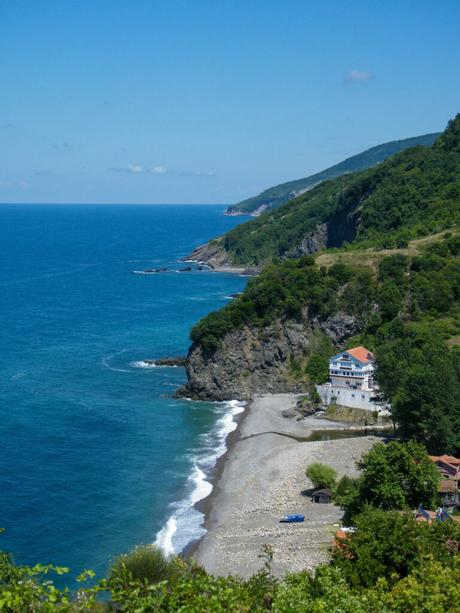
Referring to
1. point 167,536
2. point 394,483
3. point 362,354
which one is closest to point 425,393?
point 394,483

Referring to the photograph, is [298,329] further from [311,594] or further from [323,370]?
[311,594]

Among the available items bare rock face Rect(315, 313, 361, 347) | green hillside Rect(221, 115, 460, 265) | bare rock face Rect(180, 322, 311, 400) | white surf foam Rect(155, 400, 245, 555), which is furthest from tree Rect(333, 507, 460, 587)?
green hillside Rect(221, 115, 460, 265)

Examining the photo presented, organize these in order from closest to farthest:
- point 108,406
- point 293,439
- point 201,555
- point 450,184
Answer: point 201,555
point 293,439
point 108,406
point 450,184

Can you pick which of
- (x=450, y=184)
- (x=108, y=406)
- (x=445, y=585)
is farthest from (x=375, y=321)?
(x=445, y=585)

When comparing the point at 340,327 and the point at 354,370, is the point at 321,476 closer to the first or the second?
the point at 354,370

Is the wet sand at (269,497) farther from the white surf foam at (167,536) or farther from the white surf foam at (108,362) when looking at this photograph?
the white surf foam at (108,362)

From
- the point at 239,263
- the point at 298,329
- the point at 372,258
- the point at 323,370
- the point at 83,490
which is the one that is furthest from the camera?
the point at 239,263

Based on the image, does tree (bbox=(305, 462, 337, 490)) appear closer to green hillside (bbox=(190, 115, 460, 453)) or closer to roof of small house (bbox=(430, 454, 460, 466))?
roof of small house (bbox=(430, 454, 460, 466))
